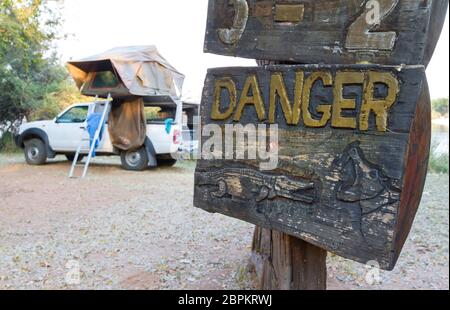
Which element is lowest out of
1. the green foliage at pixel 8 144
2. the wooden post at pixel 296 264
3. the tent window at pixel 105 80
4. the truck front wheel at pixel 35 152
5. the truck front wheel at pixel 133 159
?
the wooden post at pixel 296 264

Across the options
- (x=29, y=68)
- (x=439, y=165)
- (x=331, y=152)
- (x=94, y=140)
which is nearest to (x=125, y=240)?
(x=94, y=140)

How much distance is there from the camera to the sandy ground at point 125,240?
47.3 inches

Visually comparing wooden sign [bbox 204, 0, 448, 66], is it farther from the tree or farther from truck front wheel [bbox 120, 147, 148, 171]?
truck front wheel [bbox 120, 147, 148, 171]

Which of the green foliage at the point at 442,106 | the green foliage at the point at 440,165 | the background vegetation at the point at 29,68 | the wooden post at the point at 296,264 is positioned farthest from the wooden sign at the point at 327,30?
the green foliage at the point at 440,165

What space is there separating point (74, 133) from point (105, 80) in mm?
225

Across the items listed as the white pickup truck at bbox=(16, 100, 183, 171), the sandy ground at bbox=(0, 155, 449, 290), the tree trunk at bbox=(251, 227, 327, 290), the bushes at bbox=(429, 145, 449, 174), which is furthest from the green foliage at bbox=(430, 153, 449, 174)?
the white pickup truck at bbox=(16, 100, 183, 171)

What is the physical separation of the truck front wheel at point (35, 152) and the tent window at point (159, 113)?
35cm

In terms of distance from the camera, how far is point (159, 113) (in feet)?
4.43

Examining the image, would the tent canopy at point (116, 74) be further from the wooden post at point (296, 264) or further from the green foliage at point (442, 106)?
the green foliage at point (442, 106)

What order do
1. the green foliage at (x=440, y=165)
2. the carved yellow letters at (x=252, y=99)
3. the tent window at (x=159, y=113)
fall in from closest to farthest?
the carved yellow letters at (x=252, y=99) < the tent window at (x=159, y=113) < the green foliage at (x=440, y=165)

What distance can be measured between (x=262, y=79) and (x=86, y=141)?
0.69m

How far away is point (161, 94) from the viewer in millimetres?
1274
